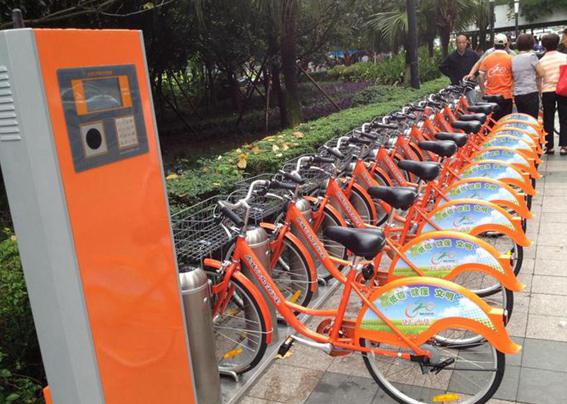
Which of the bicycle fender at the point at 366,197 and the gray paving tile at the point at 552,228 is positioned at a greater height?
the bicycle fender at the point at 366,197

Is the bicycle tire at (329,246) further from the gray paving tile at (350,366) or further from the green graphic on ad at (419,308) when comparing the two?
the green graphic on ad at (419,308)

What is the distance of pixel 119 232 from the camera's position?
82.1 inches

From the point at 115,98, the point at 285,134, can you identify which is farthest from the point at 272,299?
the point at 285,134

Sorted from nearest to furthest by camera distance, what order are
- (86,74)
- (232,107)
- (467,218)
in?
(86,74), (467,218), (232,107)

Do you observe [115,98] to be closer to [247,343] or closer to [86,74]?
[86,74]

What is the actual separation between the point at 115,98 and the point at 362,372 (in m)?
2.28

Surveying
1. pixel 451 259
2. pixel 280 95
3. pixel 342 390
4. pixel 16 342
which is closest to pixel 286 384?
pixel 342 390

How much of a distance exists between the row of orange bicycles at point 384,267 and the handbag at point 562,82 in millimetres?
2831

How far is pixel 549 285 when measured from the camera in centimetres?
425

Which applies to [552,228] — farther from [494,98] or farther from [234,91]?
[234,91]

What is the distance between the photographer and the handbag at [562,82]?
24.1ft

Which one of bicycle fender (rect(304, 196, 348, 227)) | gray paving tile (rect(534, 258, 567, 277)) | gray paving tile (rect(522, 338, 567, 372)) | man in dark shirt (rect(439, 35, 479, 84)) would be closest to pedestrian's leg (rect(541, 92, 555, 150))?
man in dark shirt (rect(439, 35, 479, 84))

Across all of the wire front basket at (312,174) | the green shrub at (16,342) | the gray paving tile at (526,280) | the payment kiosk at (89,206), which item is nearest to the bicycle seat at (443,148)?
the wire front basket at (312,174)

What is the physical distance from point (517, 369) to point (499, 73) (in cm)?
562
